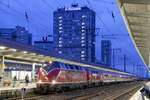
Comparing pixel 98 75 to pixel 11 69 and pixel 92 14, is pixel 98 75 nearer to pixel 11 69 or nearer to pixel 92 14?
pixel 92 14

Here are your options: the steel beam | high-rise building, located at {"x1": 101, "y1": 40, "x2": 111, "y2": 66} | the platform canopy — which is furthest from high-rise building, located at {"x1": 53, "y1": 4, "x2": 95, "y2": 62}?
high-rise building, located at {"x1": 101, "y1": 40, "x2": 111, "y2": 66}

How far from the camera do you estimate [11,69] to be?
5353cm

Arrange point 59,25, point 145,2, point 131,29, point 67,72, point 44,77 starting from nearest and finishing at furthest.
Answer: point 145,2 < point 131,29 < point 44,77 < point 67,72 < point 59,25

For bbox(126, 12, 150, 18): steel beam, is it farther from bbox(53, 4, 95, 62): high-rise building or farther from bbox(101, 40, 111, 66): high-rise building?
bbox(101, 40, 111, 66): high-rise building

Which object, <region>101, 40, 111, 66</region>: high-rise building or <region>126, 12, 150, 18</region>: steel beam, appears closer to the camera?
<region>126, 12, 150, 18</region>: steel beam

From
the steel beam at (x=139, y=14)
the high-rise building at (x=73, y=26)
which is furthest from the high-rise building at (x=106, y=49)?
the steel beam at (x=139, y=14)

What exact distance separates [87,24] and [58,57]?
20.2 m

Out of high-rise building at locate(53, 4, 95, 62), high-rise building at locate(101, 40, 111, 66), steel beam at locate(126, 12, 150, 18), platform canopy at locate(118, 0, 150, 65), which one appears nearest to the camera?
platform canopy at locate(118, 0, 150, 65)

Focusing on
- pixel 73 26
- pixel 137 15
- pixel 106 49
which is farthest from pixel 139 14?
pixel 106 49

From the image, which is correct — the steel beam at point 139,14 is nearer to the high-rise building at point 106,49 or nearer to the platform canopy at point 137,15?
the platform canopy at point 137,15

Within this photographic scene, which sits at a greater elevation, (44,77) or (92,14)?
(92,14)

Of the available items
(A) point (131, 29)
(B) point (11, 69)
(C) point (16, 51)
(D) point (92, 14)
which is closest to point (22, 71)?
(B) point (11, 69)

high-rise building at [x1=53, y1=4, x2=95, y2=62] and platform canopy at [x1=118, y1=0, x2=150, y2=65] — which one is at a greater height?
high-rise building at [x1=53, y1=4, x2=95, y2=62]

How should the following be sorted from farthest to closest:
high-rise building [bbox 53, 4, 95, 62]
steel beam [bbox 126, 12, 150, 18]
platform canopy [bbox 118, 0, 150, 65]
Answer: high-rise building [bbox 53, 4, 95, 62]
steel beam [bbox 126, 12, 150, 18]
platform canopy [bbox 118, 0, 150, 65]
